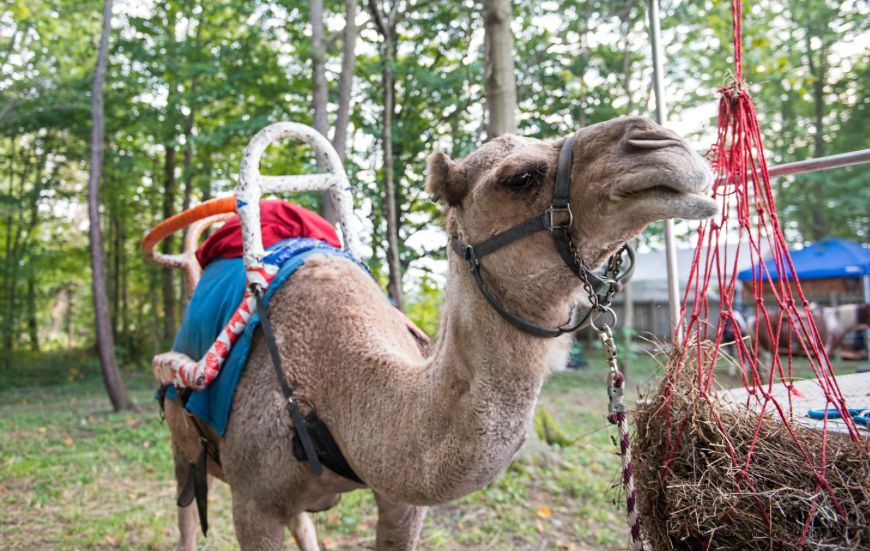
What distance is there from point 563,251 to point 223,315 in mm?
2001

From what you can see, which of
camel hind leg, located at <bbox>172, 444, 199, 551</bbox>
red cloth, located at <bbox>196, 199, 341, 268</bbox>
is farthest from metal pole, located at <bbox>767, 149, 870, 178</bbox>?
camel hind leg, located at <bbox>172, 444, 199, 551</bbox>

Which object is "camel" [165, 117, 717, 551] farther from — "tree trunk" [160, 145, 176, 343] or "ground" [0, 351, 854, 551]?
"tree trunk" [160, 145, 176, 343]

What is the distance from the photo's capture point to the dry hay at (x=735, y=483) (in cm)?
129

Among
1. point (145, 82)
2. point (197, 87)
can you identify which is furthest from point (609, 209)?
point (145, 82)

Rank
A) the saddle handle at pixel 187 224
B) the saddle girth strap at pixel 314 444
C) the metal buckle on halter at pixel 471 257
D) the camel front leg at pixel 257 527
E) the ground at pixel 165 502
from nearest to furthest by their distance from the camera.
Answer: the metal buckle on halter at pixel 471 257 → the saddle girth strap at pixel 314 444 → the camel front leg at pixel 257 527 → the saddle handle at pixel 187 224 → the ground at pixel 165 502

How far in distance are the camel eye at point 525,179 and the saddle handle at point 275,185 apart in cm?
143

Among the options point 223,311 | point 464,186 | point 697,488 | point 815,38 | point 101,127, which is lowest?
point 697,488

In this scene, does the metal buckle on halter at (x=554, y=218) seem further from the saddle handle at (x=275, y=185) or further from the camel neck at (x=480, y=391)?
the saddle handle at (x=275, y=185)

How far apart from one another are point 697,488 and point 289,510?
1.66 m

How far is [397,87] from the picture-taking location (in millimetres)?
11227

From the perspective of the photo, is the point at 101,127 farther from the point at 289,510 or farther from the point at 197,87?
the point at 289,510

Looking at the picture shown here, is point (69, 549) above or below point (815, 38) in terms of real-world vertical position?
below

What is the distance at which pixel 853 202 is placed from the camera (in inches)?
375

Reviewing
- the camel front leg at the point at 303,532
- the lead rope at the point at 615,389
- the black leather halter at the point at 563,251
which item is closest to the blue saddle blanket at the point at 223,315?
the camel front leg at the point at 303,532
